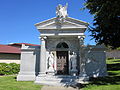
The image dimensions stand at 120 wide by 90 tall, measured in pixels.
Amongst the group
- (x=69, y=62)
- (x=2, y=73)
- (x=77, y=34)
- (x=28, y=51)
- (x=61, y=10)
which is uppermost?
(x=61, y=10)

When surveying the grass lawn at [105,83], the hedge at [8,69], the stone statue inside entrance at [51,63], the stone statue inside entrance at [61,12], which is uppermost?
the stone statue inside entrance at [61,12]

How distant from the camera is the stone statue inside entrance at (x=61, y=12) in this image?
12407mm

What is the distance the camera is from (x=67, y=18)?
488 inches

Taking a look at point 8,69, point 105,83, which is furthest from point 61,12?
point 8,69

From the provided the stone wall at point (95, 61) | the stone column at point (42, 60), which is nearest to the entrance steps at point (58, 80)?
the stone column at point (42, 60)

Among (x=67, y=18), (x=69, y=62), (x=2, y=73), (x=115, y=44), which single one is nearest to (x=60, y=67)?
(x=69, y=62)

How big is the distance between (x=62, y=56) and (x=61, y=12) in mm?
4434

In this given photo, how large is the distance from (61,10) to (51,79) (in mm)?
6482

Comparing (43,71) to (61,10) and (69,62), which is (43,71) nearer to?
(69,62)

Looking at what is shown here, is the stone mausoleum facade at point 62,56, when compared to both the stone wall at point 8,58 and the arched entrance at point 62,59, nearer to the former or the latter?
the arched entrance at point 62,59

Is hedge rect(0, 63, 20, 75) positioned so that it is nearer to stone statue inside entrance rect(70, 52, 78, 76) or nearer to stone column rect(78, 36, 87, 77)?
stone statue inside entrance rect(70, 52, 78, 76)

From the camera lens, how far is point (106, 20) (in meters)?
10.5

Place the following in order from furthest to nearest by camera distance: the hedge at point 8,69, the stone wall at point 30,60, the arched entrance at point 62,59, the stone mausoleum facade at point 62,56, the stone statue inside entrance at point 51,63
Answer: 1. the hedge at point 8,69
2. the arched entrance at point 62,59
3. the stone wall at point 30,60
4. the stone statue inside entrance at point 51,63
5. the stone mausoleum facade at point 62,56

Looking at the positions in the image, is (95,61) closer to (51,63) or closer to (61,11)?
(51,63)
